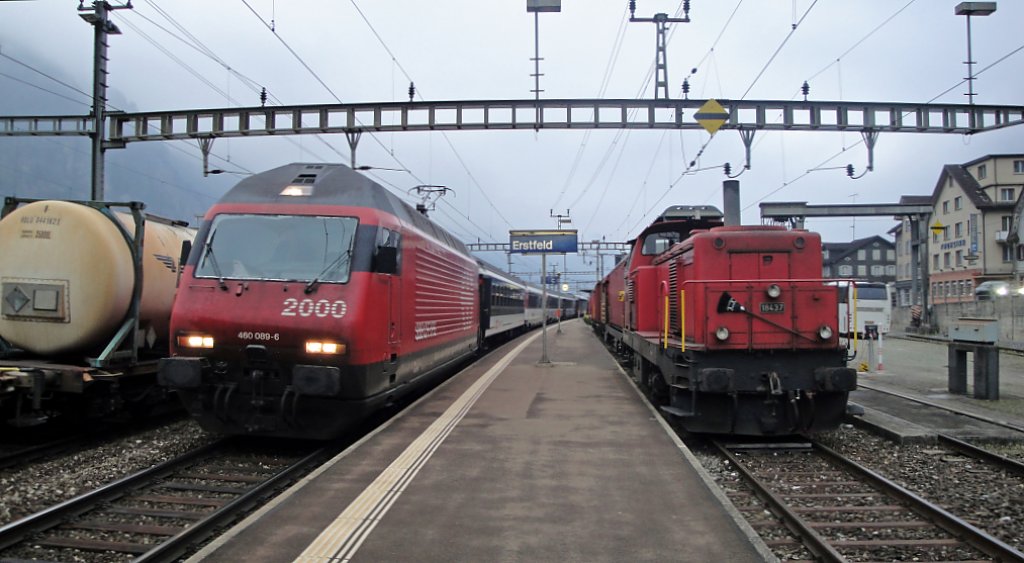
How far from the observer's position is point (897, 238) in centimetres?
5891

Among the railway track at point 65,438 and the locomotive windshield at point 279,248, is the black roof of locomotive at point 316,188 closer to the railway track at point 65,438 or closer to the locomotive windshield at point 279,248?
the locomotive windshield at point 279,248

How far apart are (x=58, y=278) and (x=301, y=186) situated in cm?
325

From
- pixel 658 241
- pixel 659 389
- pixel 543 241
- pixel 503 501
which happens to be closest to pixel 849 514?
pixel 503 501

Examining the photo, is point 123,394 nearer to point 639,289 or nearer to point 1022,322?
point 639,289

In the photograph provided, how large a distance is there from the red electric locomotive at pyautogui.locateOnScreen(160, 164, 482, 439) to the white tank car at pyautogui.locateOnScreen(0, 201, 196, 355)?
5.25ft

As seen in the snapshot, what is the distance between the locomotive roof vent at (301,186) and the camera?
7.21 m

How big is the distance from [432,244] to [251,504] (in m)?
5.53

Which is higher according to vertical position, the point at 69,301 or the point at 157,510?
the point at 69,301

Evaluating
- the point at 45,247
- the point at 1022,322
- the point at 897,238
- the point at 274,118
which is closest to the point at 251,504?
the point at 45,247

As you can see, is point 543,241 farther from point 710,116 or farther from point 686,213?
point 710,116

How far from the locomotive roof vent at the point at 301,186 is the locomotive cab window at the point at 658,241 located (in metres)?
6.76

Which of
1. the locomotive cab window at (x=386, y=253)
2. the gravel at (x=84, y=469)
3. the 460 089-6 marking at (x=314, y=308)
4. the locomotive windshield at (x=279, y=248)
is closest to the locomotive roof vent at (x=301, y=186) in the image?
the locomotive windshield at (x=279, y=248)

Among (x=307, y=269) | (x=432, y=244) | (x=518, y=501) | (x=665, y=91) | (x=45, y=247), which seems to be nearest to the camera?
(x=518, y=501)

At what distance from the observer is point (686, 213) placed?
13.7 metres
